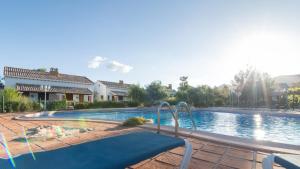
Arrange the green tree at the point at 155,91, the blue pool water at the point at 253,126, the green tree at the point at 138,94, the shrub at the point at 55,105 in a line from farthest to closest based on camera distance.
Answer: the green tree at the point at 138,94 < the green tree at the point at 155,91 < the shrub at the point at 55,105 < the blue pool water at the point at 253,126

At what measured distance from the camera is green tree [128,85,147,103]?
27.5 m

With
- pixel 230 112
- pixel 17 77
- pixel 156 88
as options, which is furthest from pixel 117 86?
pixel 230 112

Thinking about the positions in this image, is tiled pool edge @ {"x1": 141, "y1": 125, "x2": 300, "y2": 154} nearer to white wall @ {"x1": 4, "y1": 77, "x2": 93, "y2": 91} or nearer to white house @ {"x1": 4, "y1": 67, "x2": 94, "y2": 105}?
white house @ {"x1": 4, "y1": 67, "x2": 94, "y2": 105}

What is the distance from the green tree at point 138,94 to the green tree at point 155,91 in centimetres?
69

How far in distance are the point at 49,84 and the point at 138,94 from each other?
1257 centimetres

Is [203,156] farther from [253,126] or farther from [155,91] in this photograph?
[155,91]

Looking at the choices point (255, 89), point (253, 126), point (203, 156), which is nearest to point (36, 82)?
point (253, 126)

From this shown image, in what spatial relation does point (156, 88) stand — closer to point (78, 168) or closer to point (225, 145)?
point (225, 145)

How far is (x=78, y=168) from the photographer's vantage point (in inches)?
86.0

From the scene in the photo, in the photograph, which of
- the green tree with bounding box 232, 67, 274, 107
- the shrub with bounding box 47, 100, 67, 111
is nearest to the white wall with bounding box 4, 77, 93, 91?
the shrub with bounding box 47, 100, 67, 111

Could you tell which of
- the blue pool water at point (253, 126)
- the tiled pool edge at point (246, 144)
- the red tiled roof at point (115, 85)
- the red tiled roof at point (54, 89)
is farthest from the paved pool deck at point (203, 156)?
the red tiled roof at point (115, 85)

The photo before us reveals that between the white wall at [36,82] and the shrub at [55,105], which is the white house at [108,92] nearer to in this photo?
the white wall at [36,82]

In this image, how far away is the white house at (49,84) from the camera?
81.9 ft

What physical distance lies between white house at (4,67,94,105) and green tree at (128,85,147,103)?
765cm
